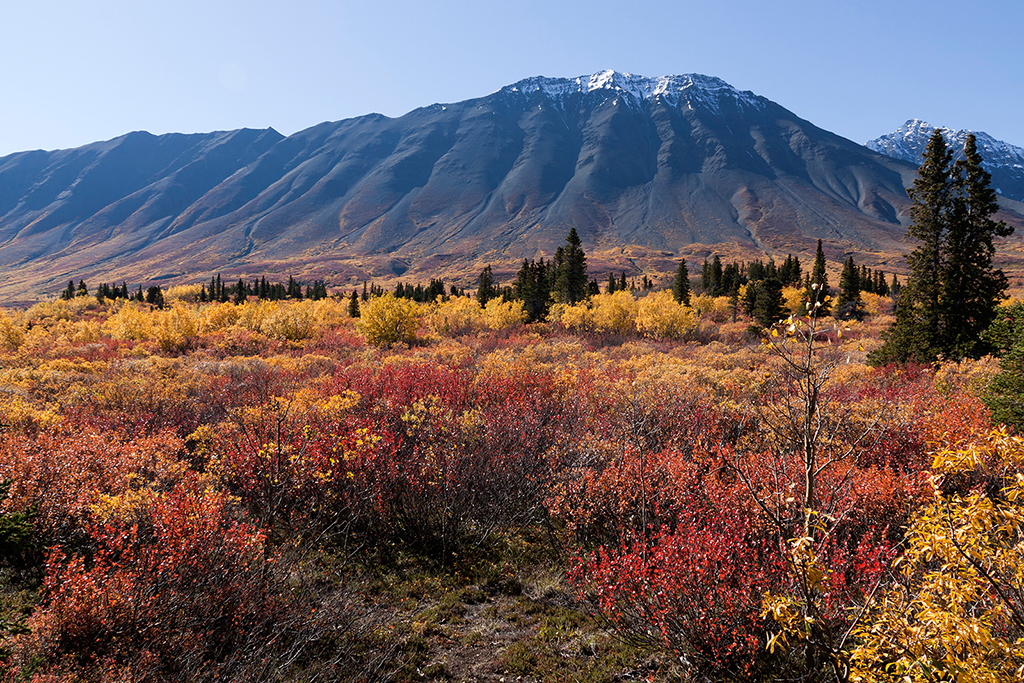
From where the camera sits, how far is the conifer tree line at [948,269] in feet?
47.0

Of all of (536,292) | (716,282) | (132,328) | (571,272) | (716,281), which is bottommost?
(132,328)

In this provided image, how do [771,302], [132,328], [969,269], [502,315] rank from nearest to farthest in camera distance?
[969,269] → [132,328] → [502,315] → [771,302]

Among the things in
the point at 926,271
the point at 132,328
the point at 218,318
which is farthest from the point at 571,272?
the point at 132,328

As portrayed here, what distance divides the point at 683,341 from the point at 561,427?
842 inches

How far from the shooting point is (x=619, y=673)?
420cm

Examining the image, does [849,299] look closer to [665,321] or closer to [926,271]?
[665,321]

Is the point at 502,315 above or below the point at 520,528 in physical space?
above

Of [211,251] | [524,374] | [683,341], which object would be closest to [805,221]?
[683,341]

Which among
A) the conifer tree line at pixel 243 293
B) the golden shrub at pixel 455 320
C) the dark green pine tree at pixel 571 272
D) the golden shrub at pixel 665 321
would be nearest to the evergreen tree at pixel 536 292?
the dark green pine tree at pixel 571 272

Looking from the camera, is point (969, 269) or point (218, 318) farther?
point (218, 318)

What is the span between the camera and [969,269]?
48.7ft

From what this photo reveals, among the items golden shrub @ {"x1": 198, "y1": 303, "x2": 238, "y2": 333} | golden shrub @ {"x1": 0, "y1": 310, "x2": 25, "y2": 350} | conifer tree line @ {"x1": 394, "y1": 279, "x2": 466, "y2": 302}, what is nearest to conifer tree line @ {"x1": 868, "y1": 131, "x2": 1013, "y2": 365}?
golden shrub @ {"x1": 198, "y1": 303, "x2": 238, "y2": 333}

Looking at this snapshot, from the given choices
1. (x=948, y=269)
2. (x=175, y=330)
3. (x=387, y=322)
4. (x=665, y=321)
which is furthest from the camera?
(x=665, y=321)

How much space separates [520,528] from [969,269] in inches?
681
